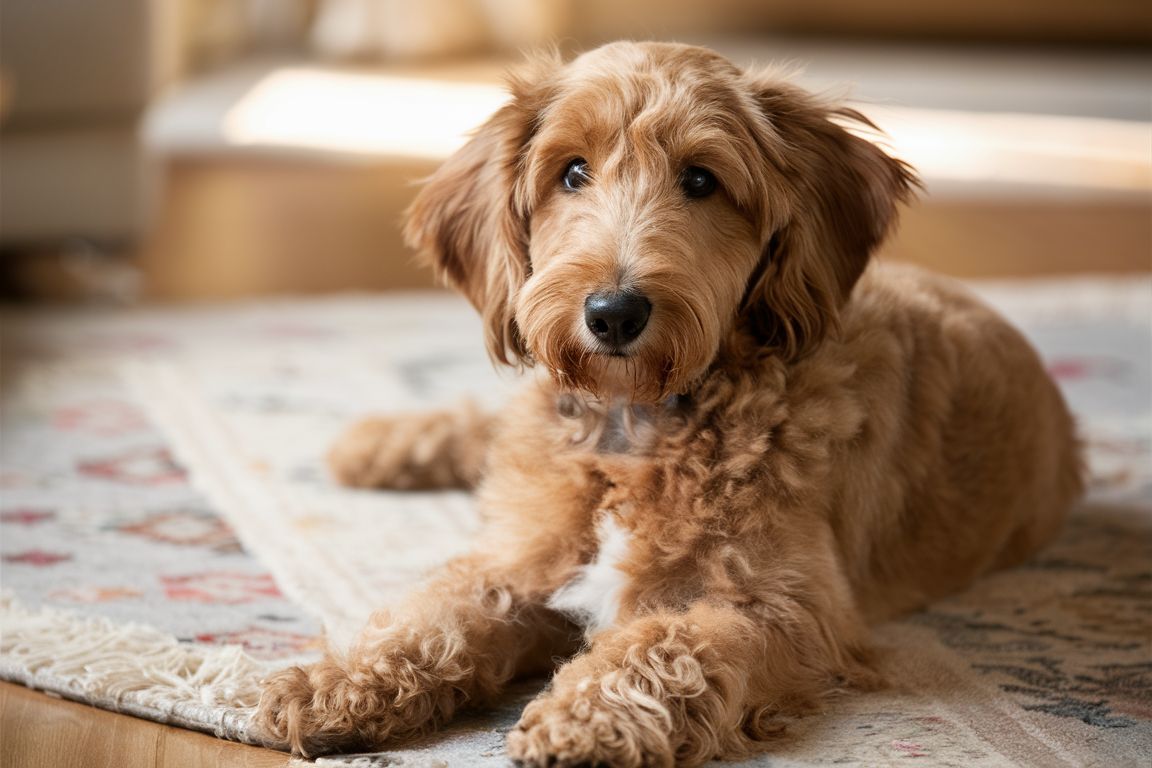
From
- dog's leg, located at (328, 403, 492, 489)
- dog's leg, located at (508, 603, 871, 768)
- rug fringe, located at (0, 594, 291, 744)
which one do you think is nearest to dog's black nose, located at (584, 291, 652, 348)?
dog's leg, located at (508, 603, 871, 768)

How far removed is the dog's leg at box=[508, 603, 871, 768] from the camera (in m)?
2.05

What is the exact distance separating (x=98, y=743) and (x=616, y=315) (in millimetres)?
1015

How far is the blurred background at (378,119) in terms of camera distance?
5.10 meters

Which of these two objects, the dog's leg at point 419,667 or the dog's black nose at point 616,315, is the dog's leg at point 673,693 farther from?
the dog's black nose at point 616,315

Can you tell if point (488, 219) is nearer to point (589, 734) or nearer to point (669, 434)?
point (669, 434)

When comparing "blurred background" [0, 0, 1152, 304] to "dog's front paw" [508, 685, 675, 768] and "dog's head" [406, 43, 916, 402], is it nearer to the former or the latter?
"dog's head" [406, 43, 916, 402]

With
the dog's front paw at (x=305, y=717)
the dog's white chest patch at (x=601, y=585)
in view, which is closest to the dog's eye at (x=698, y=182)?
the dog's white chest patch at (x=601, y=585)

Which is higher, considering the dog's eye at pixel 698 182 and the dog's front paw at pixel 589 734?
the dog's eye at pixel 698 182

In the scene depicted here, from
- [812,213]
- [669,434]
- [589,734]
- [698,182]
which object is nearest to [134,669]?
[589,734]

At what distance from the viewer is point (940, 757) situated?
2.20 m

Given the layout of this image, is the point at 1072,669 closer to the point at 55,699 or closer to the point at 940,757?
the point at 940,757

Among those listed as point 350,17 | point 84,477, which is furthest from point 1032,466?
point 350,17

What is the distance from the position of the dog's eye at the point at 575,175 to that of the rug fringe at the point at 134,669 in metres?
0.93

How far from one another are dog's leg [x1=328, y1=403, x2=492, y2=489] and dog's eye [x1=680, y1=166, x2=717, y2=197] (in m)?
1.15
